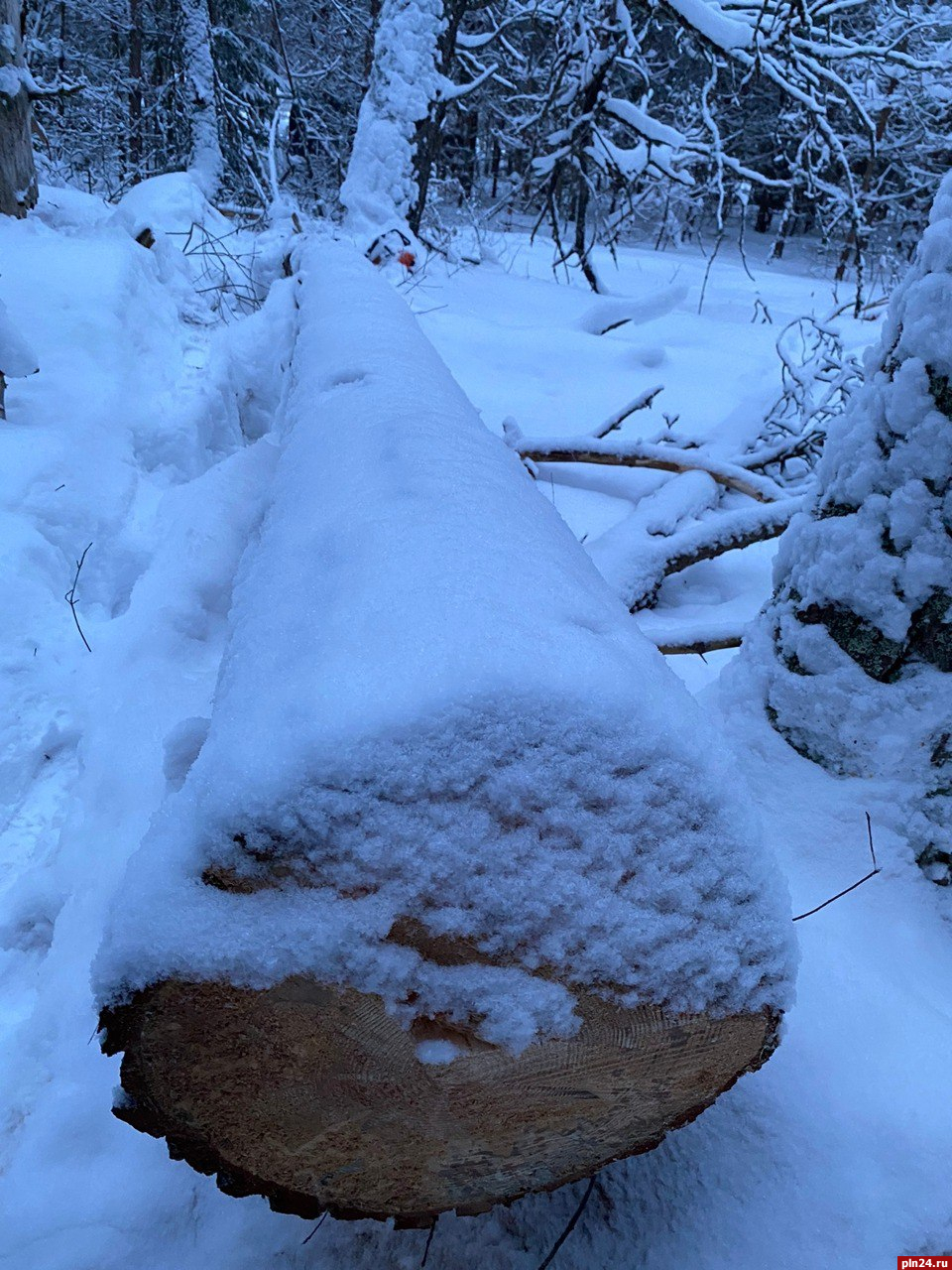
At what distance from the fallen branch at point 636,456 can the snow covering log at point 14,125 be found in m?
4.44

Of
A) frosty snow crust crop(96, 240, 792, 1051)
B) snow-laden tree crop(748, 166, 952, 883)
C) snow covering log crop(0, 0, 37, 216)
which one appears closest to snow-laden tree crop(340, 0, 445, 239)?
snow covering log crop(0, 0, 37, 216)

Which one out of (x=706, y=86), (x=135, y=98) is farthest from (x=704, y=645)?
(x=135, y=98)

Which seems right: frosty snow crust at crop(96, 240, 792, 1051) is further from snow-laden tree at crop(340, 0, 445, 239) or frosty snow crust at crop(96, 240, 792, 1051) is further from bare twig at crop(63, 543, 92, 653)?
snow-laden tree at crop(340, 0, 445, 239)

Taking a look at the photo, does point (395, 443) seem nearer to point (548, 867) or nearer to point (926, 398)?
point (548, 867)

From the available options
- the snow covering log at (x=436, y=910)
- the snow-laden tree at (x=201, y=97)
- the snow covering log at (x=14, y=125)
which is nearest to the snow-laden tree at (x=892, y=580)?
the snow covering log at (x=436, y=910)

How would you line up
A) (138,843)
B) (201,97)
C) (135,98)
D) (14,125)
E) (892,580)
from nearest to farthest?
(892,580) → (138,843) → (14,125) → (201,97) → (135,98)

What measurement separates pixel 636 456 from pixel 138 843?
9.16 ft

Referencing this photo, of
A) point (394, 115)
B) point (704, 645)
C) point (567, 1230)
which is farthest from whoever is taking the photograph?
point (394, 115)

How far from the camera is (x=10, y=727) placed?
2070mm

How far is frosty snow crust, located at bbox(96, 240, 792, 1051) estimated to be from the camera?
2.31 feet

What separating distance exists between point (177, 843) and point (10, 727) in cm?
168

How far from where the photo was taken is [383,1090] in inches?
30.9

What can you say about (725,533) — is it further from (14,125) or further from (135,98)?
(135,98)

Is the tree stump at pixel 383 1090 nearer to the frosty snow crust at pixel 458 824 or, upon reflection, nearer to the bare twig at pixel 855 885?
the frosty snow crust at pixel 458 824
